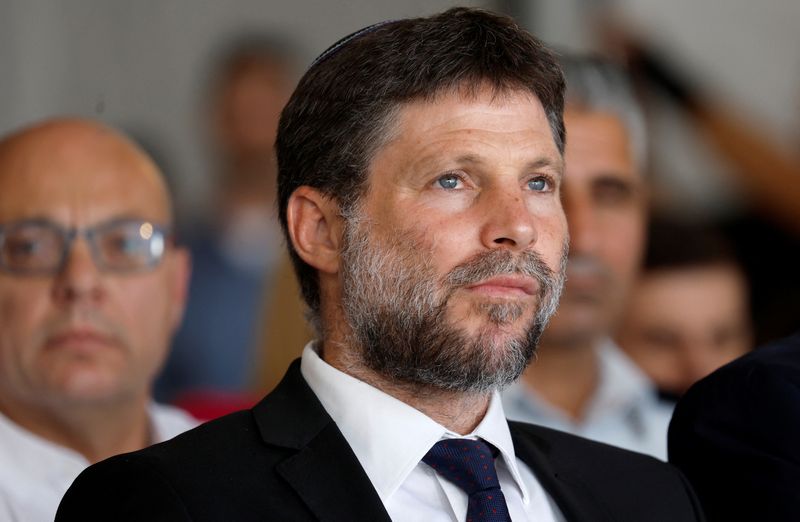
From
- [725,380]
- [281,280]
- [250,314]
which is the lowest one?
[250,314]

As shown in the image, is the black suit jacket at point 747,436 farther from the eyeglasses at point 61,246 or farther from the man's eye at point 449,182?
the eyeglasses at point 61,246

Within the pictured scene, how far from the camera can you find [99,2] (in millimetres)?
5398

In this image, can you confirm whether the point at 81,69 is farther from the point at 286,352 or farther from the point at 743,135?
the point at 743,135

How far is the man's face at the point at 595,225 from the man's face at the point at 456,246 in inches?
51.9

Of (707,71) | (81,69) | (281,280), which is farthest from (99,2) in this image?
(707,71)

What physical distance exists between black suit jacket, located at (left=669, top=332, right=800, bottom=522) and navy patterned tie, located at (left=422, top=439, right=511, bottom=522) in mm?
492

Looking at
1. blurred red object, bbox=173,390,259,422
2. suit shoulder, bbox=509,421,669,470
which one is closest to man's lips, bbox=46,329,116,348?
blurred red object, bbox=173,390,259,422

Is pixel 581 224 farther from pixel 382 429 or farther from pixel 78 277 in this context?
pixel 382 429

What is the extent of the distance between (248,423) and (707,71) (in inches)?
155

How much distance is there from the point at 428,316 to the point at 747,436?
0.66m

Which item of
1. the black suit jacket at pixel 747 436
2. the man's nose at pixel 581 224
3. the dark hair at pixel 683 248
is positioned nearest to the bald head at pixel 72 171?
the man's nose at pixel 581 224

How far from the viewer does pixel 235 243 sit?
188 inches

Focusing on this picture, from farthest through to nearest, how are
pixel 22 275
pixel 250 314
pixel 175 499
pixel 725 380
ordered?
pixel 250 314 < pixel 22 275 < pixel 725 380 < pixel 175 499

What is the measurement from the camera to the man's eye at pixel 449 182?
2.31 m
